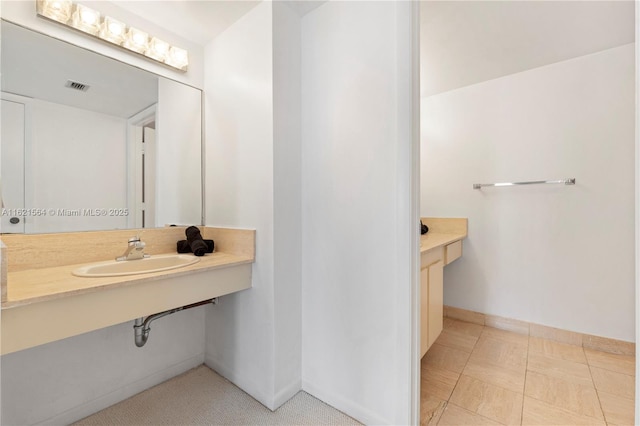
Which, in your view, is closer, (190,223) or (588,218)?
(190,223)

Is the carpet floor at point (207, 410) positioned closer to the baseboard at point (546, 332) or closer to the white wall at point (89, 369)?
the white wall at point (89, 369)

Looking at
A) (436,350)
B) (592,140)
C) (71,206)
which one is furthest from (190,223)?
(592,140)

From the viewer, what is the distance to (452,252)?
2262 mm

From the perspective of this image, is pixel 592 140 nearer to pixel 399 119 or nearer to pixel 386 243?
pixel 399 119

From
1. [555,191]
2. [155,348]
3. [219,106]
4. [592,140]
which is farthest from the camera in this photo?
[555,191]

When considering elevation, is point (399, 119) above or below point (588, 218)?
above

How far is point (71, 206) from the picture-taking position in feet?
4.53

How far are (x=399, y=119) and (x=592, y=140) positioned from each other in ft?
5.92

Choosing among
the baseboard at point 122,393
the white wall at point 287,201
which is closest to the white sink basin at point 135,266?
the white wall at point 287,201

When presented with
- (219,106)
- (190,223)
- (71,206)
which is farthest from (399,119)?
(71,206)

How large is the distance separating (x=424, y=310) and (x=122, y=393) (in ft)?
5.60

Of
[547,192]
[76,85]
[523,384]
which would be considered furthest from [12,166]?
[547,192]

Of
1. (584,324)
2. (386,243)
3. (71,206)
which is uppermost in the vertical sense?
(71,206)

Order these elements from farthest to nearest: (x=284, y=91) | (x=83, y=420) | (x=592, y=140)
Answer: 1. (x=592, y=140)
2. (x=284, y=91)
3. (x=83, y=420)
